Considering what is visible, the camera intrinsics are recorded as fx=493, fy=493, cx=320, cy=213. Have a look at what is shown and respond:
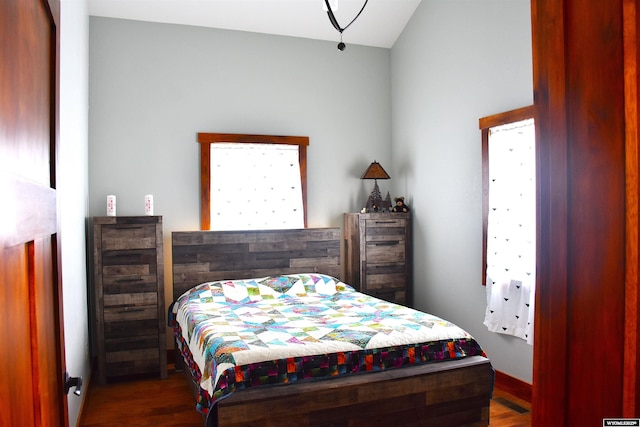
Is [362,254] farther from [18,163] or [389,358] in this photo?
[18,163]

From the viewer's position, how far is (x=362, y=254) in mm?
4516

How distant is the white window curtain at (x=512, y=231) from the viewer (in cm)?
332

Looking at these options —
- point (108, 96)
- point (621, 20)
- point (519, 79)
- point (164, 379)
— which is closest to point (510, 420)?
point (519, 79)

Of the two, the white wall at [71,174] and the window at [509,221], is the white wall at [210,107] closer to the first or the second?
the white wall at [71,174]

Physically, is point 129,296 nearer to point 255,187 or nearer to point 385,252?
point 255,187

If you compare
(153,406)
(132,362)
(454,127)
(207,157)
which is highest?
(454,127)

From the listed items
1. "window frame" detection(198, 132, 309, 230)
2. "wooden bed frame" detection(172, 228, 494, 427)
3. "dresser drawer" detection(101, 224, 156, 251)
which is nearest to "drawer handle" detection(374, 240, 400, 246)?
"window frame" detection(198, 132, 309, 230)

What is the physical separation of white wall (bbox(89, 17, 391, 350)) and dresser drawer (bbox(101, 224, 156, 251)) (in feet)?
1.47

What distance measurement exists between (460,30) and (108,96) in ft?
9.74

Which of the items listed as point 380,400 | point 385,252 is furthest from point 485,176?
point 380,400

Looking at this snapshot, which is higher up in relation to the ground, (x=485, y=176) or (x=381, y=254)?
(x=485, y=176)

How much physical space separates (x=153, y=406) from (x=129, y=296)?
880 mm

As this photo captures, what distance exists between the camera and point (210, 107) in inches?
174

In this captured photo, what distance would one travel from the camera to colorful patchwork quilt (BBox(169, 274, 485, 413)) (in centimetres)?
248
